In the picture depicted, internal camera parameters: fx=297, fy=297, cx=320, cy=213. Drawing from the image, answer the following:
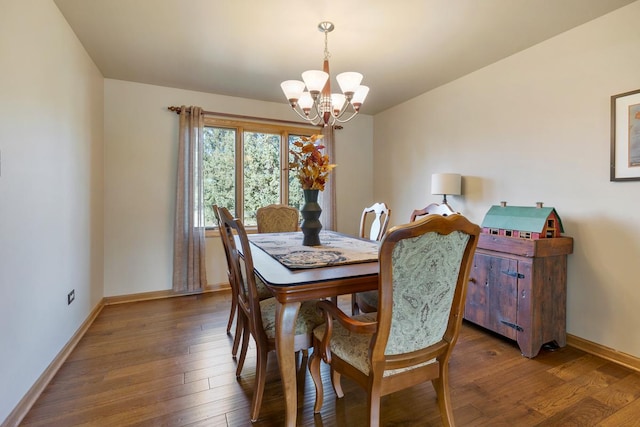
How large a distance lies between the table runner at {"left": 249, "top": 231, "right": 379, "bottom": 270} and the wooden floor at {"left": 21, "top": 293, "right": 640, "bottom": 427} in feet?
2.68

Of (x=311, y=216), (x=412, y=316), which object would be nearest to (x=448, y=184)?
(x=311, y=216)

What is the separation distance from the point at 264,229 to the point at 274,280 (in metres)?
1.83

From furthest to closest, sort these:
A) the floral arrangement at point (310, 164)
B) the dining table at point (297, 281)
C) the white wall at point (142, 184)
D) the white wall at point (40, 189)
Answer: the white wall at point (142, 184)
the floral arrangement at point (310, 164)
the white wall at point (40, 189)
the dining table at point (297, 281)

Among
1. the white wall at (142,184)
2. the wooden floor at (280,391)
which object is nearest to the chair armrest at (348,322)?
the wooden floor at (280,391)

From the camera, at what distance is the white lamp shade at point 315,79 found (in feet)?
6.31

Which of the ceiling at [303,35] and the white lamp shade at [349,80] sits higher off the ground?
the ceiling at [303,35]

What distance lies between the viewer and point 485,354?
224cm

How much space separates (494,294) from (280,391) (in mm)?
1852

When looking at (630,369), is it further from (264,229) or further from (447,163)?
(264,229)

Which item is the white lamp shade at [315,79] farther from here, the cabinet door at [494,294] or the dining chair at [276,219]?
the cabinet door at [494,294]

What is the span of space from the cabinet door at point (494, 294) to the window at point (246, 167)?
7.73 ft

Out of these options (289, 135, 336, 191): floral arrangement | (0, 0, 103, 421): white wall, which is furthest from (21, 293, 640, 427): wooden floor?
(289, 135, 336, 191): floral arrangement

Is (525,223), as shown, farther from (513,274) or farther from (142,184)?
(142,184)

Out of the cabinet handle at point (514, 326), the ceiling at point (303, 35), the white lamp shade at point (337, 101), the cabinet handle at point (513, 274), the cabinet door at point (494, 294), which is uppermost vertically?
the ceiling at point (303, 35)
